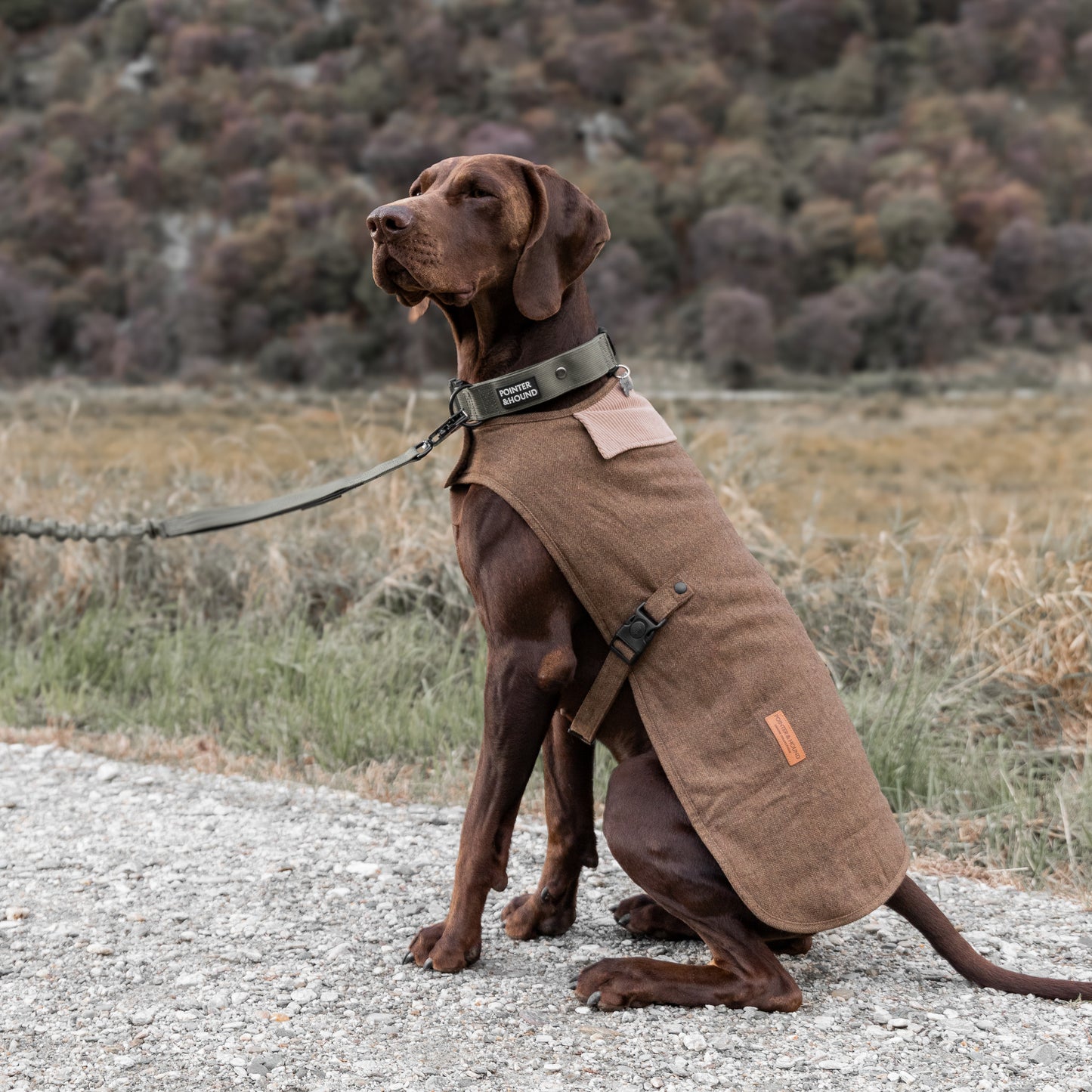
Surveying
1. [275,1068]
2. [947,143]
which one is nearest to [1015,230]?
[947,143]

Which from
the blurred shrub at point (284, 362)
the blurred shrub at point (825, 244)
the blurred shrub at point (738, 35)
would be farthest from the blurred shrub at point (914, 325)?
the blurred shrub at point (738, 35)

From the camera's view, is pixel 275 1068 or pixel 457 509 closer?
pixel 275 1068

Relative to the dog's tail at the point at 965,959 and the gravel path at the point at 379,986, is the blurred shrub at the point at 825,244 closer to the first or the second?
the gravel path at the point at 379,986

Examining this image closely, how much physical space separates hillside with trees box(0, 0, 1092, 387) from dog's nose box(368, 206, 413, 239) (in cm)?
2637

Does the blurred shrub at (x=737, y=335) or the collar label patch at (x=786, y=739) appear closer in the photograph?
the collar label patch at (x=786, y=739)

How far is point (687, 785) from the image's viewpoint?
2.51 metres

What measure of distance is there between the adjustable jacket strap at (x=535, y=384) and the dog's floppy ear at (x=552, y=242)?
0.12 metres

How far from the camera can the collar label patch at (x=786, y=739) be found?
8.20 ft

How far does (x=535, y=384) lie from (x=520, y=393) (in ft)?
0.14

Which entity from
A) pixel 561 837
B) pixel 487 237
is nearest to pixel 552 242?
pixel 487 237

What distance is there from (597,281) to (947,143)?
18.5 meters

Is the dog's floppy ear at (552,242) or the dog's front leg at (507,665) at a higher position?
the dog's floppy ear at (552,242)

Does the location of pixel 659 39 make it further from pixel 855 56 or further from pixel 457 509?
pixel 457 509

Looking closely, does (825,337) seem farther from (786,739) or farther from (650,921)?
(786,739)
